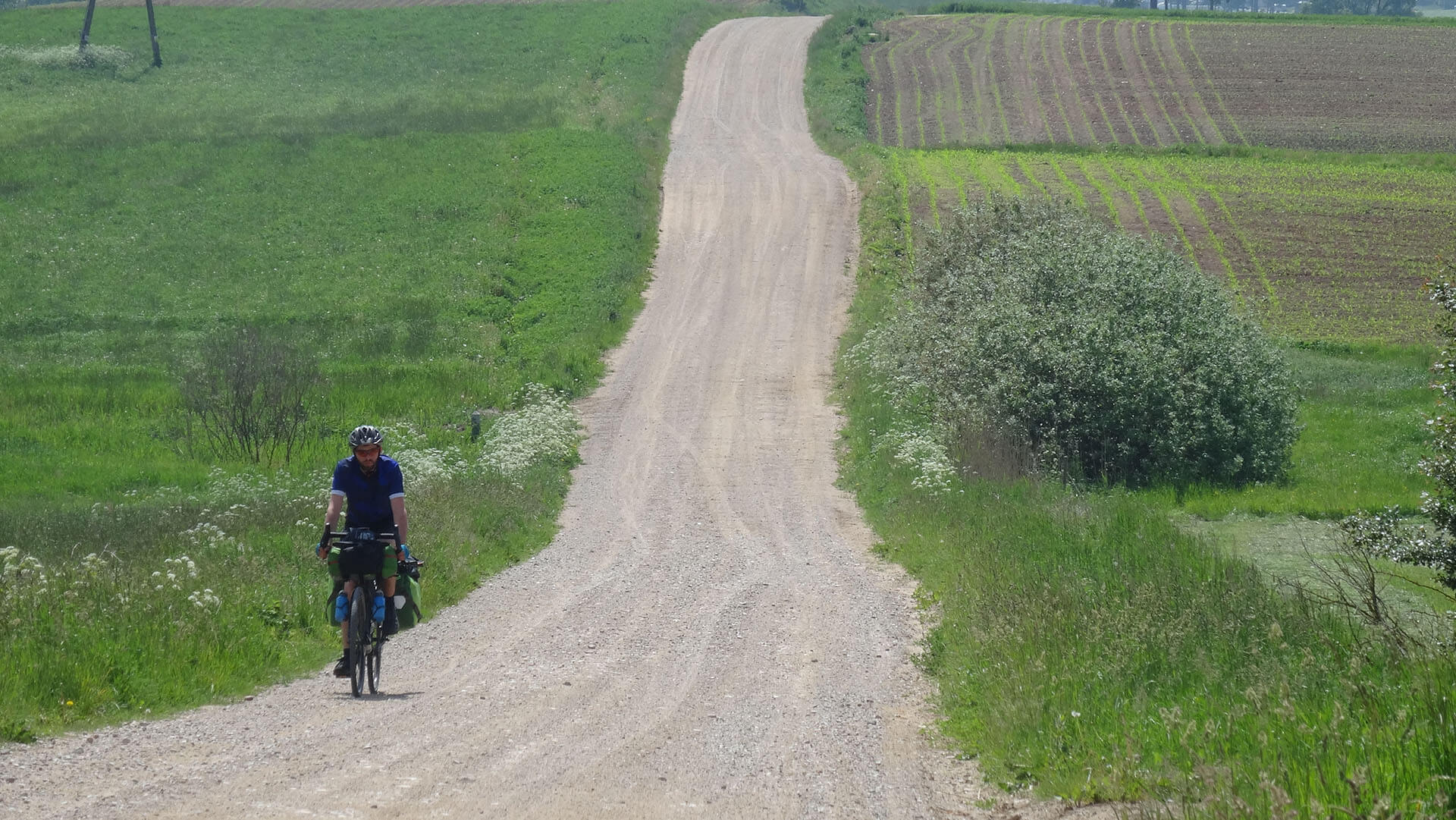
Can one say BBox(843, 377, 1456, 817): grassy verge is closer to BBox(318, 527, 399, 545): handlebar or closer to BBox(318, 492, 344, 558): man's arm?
BBox(318, 527, 399, 545): handlebar

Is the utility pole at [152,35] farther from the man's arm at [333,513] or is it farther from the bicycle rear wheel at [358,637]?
the bicycle rear wheel at [358,637]

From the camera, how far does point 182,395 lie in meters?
26.2

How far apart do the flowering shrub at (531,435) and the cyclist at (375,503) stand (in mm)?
10398

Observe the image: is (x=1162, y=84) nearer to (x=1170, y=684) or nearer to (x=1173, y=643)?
(x=1173, y=643)

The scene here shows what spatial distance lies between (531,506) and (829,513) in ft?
15.4

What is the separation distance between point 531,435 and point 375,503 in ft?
45.3

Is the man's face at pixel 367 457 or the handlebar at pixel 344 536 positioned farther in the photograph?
the man's face at pixel 367 457

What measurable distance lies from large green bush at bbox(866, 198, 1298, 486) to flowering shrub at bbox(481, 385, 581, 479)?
7005mm

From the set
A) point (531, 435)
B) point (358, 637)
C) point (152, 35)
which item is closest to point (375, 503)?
point (358, 637)

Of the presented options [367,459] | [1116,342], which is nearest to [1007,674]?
[367,459]

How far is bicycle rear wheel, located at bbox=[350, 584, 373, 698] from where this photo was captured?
10031mm

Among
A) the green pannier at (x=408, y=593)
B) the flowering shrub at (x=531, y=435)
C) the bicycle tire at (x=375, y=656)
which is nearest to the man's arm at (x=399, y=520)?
the green pannier at (x=408, y=593)

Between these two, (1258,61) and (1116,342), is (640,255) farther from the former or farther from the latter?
(1258,61)

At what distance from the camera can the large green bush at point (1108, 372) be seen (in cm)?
2175
